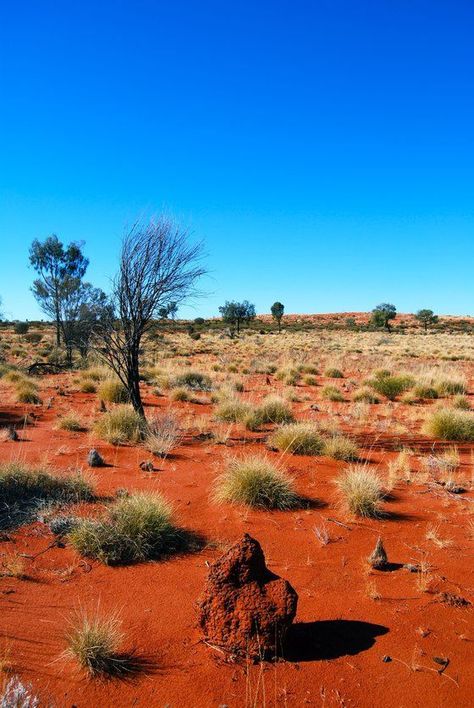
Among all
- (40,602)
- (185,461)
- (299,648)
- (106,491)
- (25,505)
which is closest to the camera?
(299,648)

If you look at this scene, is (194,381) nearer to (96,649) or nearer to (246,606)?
(246,606)

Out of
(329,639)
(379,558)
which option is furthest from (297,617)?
(379,558)

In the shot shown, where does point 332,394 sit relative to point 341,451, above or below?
above

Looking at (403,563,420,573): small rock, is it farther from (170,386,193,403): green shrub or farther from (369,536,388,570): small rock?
(170,386,193,403): green shrub

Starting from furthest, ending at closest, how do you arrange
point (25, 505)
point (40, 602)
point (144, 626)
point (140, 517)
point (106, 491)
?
point (106, 491) < point (25, 505) < point (140, 517) < point (40, 602) < point (144, 626)

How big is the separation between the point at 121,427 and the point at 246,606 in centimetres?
650

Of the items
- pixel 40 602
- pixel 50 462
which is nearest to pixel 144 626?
pixel 40 602

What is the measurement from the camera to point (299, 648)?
10.8 feet

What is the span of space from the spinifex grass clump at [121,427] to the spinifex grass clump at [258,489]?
341cm

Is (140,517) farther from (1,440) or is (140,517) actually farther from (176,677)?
(1,440)

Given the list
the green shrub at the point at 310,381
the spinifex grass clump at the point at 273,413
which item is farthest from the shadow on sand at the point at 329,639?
the green shrub at the point at 310,381

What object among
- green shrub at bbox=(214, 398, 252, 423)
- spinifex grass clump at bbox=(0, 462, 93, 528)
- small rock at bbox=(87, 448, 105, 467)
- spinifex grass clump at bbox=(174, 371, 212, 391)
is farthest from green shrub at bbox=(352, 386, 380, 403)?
spinifex grass clump at bbox=(0, 462, 93, 528)

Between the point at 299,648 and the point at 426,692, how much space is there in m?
0.82

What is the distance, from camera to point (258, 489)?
19.6ft
